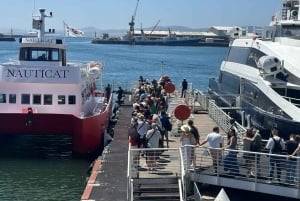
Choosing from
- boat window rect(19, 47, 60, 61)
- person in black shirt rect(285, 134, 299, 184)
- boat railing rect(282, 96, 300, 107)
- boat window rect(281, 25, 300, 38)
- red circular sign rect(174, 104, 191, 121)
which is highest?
boat window rect(281, 25, 300, 38)

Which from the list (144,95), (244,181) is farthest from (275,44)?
(244,181)

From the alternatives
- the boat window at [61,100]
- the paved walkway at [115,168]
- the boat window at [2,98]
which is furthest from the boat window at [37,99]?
the paved walkway at [115,168]

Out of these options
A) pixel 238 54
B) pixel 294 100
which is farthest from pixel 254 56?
pixel 294 100

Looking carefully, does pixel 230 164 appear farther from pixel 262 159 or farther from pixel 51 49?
pixel 51 49

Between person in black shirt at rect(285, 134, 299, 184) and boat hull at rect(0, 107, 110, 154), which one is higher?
person in black shirt at rect(285, 134, 299, 184)

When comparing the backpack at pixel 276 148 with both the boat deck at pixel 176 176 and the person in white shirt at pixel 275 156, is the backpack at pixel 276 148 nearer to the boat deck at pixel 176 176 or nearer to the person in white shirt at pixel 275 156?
the person in white shirt at pixel 275 156

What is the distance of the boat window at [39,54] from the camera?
2725cm

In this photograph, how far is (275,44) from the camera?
88.8 ft

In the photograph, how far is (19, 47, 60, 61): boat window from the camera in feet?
89.4

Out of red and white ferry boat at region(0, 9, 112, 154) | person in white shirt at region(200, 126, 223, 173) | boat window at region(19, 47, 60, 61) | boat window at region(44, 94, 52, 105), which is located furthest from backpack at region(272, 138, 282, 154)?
boat window at region(19, 47, 60, 61)

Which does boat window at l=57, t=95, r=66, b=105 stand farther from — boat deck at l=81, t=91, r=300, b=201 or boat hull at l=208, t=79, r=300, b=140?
boat hull at l=208, t=79, r=300, b=140

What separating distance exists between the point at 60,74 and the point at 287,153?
12.2 m

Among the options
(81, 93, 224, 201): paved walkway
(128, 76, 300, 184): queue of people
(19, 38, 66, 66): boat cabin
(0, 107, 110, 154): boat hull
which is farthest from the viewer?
(19, 38, 66, 66): boat cabin

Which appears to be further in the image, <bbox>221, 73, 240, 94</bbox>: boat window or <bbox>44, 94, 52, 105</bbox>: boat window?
<bbox>221, 73, 240, 94</bbox>: boat window
